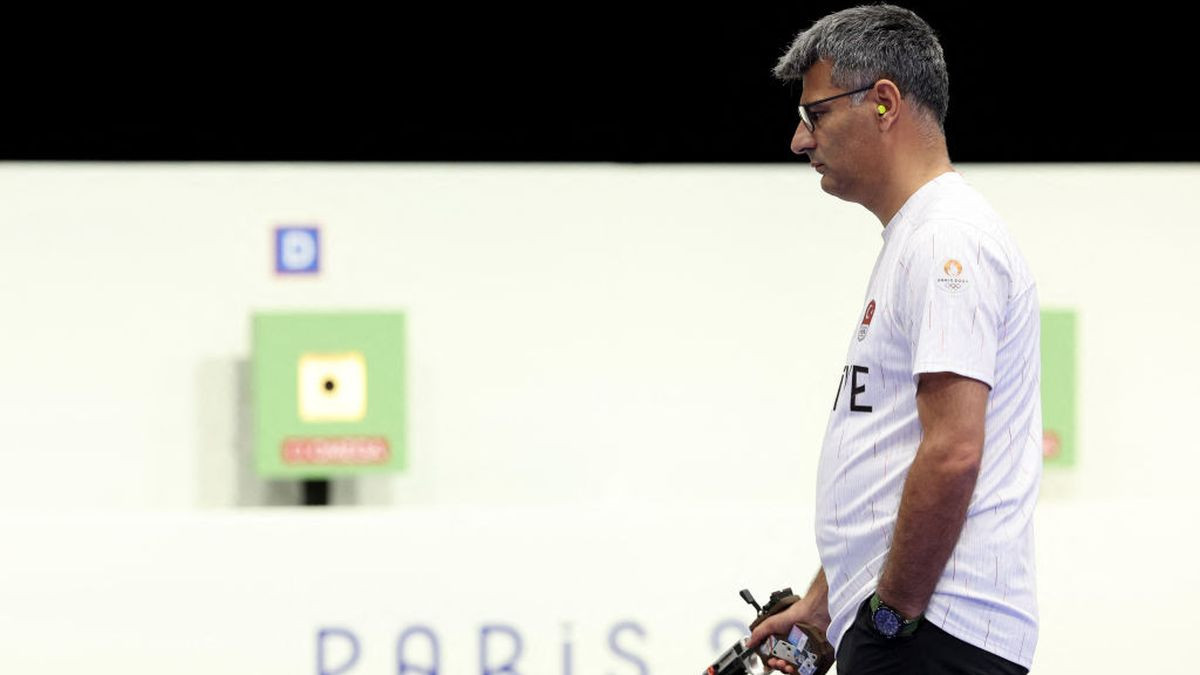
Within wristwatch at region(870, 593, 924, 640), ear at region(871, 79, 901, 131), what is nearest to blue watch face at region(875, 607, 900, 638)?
wristwatch at region(870, 593, 924, 640)

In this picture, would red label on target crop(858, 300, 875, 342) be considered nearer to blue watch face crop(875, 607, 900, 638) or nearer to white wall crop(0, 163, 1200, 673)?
blue watch face crop(875, 607, 900, 638)

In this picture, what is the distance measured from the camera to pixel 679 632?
9.65 feet

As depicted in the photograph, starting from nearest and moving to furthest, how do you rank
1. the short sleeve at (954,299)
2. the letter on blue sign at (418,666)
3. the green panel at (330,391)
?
the short sleeve at (954,299) < the letter on blue sign at (418,666) < the green panel at (330,391)

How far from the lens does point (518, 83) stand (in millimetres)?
3285

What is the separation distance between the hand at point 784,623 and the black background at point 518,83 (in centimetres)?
187

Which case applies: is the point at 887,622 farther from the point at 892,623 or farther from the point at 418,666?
the point at 418,666

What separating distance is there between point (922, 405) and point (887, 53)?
0.34m

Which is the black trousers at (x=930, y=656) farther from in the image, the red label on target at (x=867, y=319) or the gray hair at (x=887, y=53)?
the gray hair at (x=887, y=53)

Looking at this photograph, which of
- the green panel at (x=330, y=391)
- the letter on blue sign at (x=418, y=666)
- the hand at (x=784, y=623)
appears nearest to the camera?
the hand at (x=784, y=623)

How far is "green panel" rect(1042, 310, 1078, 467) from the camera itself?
330 cm

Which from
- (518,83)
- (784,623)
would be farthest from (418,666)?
(784,623)

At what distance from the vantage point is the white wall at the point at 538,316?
325 cm

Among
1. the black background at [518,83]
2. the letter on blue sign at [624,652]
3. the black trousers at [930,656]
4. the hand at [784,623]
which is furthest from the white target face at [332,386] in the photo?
the black trousers at [930,656]

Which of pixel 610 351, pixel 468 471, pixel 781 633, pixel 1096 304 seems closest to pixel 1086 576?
pixel 1096 304
